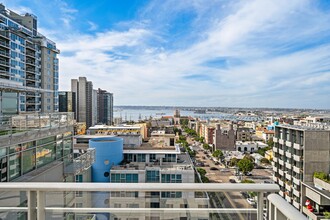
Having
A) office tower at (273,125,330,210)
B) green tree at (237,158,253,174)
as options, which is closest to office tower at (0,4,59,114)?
office tower at (273,125,330,210)

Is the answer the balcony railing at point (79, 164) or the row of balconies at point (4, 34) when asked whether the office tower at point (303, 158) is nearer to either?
the balcony railing at point (79, 164)

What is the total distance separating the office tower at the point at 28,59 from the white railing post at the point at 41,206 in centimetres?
1330

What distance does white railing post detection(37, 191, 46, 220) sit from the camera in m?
1.03

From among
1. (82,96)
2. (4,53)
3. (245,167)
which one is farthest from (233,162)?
(82,96)

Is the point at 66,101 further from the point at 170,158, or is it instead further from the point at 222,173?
the point at 170,158

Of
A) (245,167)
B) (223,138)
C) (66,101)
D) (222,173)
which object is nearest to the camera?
(245,167)

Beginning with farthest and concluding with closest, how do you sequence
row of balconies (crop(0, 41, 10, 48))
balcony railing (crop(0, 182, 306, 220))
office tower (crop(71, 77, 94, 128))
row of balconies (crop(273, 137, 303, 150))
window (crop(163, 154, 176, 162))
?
office tower (crop(71, 77, 94, 128)) < row of balconies (crop(0, 41, 10, 48)) < window (crop(163, 154, 176, 162)) < row of balconies (crop(273, 137, 303, 150)) < balcony railing (crop(0, 182, 306, 220))

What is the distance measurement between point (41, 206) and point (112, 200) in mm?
292

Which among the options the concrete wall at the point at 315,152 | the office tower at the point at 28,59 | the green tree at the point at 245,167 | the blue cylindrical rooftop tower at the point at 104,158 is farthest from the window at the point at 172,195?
the green tree at the point at 245,167

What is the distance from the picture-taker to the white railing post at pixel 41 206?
103 centimetres

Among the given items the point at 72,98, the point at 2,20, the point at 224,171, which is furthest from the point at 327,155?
the point at 72,98

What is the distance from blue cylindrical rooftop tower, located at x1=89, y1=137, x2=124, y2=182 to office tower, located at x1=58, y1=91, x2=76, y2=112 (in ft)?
72.1

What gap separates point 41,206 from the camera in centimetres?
103

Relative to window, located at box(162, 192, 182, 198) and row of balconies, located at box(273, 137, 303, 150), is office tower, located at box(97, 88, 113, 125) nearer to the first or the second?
row of balconies, located at box(273, 137, 303, 150)
